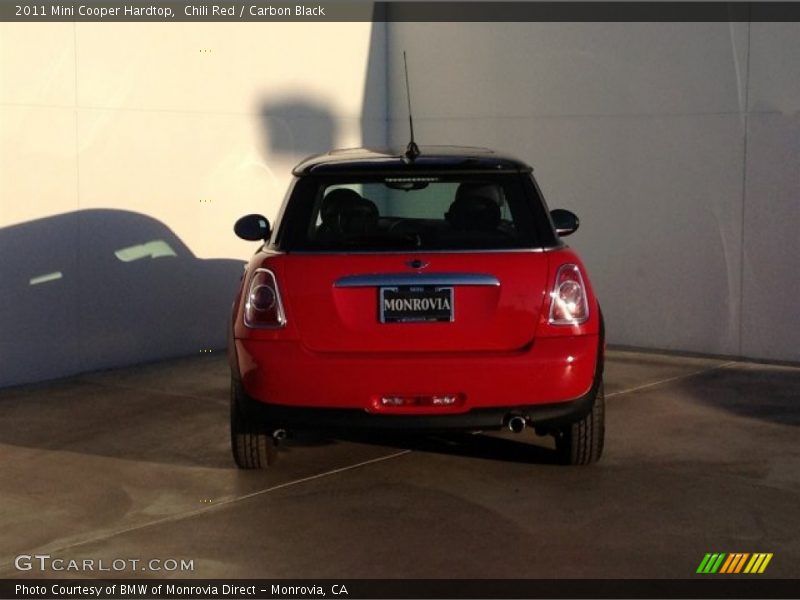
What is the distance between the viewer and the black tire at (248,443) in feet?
19.5

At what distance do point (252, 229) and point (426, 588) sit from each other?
276 cm

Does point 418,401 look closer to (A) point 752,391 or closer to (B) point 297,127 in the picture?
(A) point 752,391

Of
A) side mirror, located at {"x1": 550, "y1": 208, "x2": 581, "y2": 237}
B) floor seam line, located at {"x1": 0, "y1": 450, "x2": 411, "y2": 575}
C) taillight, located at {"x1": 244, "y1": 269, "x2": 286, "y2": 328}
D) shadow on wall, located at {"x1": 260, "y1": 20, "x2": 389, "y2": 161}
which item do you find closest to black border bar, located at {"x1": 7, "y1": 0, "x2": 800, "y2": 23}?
shadow on wall, located at {"x1": 260, "y1": 20, "x2": 389, "y2": 161}

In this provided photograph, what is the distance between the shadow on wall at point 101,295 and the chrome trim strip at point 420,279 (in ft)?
13.0

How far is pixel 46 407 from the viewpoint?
7.96m

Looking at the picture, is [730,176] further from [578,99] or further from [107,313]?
[107,313]

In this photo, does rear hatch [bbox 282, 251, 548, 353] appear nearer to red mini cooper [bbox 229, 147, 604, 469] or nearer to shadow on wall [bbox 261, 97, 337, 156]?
red mini cooper [bbox 229, 147, 604, 469]

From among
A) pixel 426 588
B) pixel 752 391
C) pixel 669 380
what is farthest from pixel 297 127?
pixel 426 588

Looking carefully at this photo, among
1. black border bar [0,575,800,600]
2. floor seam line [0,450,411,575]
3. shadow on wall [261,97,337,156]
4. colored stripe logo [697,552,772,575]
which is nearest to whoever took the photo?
black border bar [0,575,800,600]

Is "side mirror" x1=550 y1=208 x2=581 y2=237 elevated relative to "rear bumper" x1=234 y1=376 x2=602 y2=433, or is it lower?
elevated

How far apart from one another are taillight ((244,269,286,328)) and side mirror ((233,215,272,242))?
38.6 inches

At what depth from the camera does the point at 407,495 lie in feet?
18.8

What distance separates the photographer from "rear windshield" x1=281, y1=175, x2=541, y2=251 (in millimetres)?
5668

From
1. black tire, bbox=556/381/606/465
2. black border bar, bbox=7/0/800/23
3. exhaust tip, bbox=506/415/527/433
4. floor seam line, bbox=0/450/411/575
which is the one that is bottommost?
floor seam line, bbox=0/450/411/575
